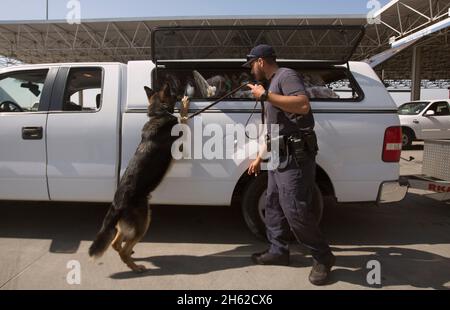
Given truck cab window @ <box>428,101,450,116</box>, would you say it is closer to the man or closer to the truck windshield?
the truck windshield

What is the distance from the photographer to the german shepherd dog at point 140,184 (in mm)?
3428

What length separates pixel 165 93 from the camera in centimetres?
365

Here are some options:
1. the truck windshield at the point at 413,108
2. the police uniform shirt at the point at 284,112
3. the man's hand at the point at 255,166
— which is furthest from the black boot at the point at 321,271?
the truck windshield at the point at 413,108

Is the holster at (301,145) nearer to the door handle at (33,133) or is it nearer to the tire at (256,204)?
the tire at (256,204)

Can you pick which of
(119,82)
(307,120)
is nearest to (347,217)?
(307,120)

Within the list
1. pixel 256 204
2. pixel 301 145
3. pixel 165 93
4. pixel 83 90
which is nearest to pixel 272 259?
pixel 256 204

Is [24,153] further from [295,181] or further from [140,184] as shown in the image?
[295,181]

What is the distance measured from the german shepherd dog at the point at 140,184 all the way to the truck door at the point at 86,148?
0.48m

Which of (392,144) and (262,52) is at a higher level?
(262,52)

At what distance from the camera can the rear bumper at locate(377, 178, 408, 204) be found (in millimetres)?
3867

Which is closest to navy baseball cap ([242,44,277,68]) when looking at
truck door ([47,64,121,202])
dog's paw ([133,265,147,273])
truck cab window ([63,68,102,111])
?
truck door ([47,64,121,202])

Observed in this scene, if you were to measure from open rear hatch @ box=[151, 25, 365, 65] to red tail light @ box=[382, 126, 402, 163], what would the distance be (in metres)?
0.87

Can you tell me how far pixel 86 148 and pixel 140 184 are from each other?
87 cm

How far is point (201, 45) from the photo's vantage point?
159 inches
